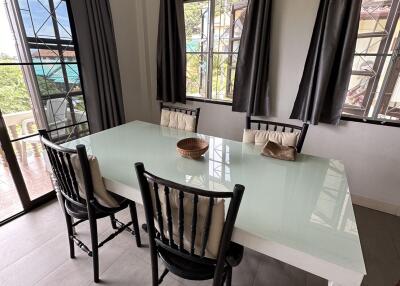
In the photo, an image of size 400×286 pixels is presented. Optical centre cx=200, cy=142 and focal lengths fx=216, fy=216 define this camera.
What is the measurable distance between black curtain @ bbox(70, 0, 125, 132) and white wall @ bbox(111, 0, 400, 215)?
0.29 m

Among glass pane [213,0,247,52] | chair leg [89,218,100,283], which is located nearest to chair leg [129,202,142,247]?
chair leg [89,218,100,283]

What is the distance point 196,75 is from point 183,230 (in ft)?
7.49

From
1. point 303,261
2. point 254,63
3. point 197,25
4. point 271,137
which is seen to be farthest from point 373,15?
point 303,261

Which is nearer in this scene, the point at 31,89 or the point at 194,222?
the point at 194,222

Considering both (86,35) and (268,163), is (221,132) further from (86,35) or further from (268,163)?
(86,35)

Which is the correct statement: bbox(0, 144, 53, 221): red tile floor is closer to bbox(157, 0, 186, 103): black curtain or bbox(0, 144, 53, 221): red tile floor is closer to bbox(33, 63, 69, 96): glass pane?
bbox(33, 63, 69, 96): glass pane

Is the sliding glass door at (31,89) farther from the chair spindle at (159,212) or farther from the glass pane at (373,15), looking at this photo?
the glass pane at (373,15)

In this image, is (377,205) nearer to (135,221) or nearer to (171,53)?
(135,221)

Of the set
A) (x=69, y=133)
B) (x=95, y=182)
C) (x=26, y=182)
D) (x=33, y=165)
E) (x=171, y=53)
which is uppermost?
(x=171, y=53)

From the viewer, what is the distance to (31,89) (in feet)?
6.69

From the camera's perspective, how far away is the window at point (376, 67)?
1.80m

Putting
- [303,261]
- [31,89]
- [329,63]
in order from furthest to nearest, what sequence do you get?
1. [31,89]
2. [329,63]
3. [303,261]

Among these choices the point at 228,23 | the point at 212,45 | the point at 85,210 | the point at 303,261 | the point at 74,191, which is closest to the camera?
the point at 303,261

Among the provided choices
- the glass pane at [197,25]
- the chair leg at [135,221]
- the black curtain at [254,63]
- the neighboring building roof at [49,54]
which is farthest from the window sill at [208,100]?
the chair leg at [135,221]
